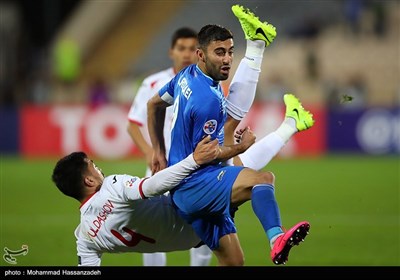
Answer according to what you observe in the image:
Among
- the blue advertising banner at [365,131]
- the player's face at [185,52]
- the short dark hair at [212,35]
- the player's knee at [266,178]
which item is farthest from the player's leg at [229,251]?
the blue advertising banner at [365,131]

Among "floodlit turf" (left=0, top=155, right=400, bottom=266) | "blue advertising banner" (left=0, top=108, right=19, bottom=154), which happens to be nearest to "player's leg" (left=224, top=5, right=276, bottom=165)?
"floodlit turf" (left=0, top=155, right=400, bottom=266)

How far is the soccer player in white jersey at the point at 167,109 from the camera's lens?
26.6ft

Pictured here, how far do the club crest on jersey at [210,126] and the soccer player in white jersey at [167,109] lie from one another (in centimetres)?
168

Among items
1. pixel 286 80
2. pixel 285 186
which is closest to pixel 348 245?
pixel 285 186

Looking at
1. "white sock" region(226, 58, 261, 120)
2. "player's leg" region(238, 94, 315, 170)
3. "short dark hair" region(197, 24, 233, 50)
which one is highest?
"short dark hair" region(197, 24, 233, 50)

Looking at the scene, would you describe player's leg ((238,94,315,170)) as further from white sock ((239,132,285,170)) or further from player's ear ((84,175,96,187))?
player's ear ((84,175,96,187))

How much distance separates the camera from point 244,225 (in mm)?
12523

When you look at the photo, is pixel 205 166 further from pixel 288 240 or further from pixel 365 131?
pixel 365 131

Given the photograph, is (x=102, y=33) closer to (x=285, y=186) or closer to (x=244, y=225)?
(x=285, y=186)

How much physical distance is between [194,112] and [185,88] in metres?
0.24

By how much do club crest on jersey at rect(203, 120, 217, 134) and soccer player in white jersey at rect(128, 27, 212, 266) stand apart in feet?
5.50

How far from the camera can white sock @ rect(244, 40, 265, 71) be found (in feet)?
22.4

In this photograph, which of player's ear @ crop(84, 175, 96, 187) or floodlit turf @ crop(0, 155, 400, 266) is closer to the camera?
player's ear @ crop(84, 175, 96, 187)

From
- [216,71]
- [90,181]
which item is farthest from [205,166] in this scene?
[90,181]
